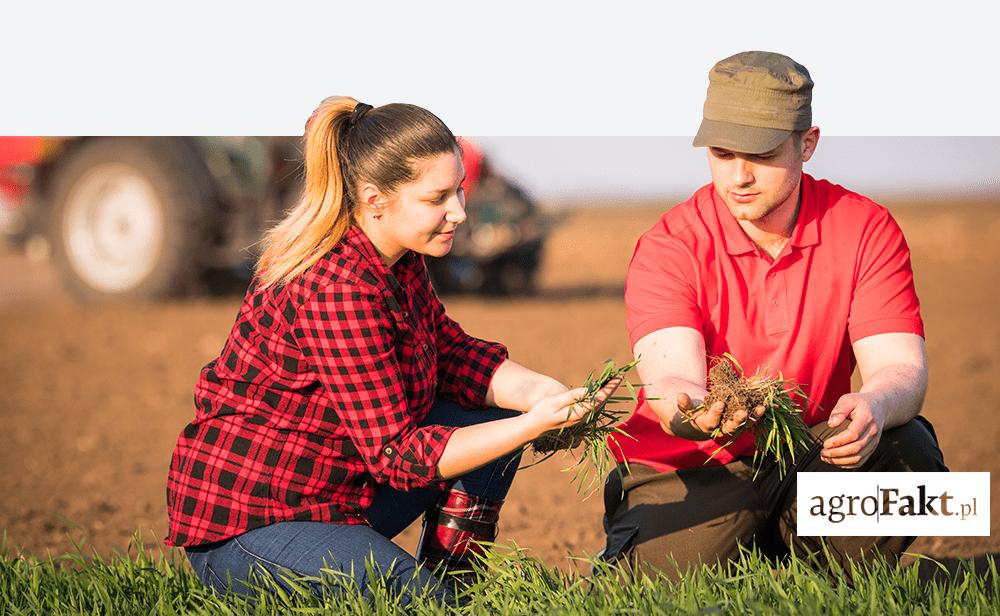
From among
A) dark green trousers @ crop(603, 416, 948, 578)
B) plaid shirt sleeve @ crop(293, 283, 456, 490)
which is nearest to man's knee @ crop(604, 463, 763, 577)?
dark green trousers @ crop(603, 416, 948, 578)

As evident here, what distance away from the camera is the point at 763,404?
2887 mm

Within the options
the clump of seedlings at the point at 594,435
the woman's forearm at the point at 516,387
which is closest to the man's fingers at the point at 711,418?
the clump of seedlings at the point at 594,435

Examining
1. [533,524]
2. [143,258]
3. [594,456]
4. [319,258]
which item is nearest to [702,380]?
[594,456]

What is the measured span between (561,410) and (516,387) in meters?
0.59

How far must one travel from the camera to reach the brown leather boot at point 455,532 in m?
3.30

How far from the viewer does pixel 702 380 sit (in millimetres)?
3033

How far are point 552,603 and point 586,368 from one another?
520 cm

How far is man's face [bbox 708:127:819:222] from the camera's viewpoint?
3068mm

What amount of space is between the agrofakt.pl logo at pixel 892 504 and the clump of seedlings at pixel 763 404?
0.12 m

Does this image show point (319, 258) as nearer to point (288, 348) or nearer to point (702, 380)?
point (288, 348)

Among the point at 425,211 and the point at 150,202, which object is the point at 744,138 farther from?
the point at 150,202

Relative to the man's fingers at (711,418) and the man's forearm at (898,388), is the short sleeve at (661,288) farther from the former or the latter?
the man's forearm at (898,388)

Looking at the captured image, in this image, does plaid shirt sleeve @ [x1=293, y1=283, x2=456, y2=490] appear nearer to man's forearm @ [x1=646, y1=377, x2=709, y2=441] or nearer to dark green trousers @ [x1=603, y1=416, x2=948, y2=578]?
man's forearm @ [x1=646, y1=377, x2=709, y2=441]

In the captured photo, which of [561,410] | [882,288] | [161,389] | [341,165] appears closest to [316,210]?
[341,165]
